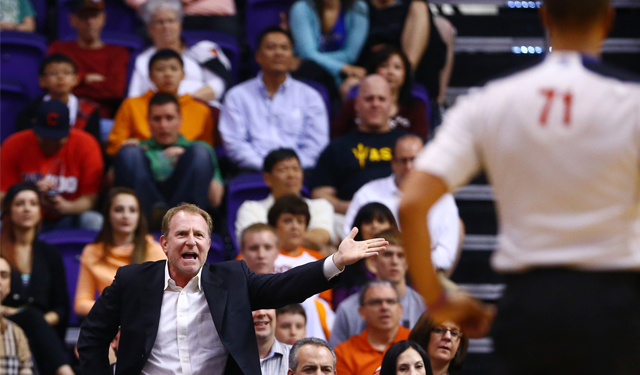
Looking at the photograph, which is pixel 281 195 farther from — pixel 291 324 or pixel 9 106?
pixel 9 106

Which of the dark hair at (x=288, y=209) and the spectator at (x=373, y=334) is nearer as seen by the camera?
the spectator at (x=373, y=334)

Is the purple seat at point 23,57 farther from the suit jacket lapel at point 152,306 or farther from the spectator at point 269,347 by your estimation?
the suit jacket lapel at point 152,306

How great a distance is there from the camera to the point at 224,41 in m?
8.14

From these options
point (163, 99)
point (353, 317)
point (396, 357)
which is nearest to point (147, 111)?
point (163, 99)

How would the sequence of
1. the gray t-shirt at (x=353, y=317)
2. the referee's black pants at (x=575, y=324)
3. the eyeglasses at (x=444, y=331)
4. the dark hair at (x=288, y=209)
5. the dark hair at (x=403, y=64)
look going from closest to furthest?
1. the referee's black pants at (x=575, y=324)
2. the eyeglasses at (x=444, y=331)
3. the gray t-shirt at (x=353, y=317)
4. the dark hair at (x=288, y=209)
5. the dark hair at (x=403, y=64)

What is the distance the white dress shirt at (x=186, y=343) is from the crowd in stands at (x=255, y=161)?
0.77 meters

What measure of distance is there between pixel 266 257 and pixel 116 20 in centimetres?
374

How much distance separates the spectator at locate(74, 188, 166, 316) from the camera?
582cm

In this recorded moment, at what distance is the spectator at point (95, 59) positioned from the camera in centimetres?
771

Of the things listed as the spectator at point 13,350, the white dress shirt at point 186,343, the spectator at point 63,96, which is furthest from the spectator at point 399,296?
the spectator at point 63,96

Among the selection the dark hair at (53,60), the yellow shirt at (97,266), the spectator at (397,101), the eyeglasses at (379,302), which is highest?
the dark hair at (53,60)

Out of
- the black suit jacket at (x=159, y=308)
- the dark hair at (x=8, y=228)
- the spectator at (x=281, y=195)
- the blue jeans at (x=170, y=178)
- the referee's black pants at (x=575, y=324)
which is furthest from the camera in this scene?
the blue jeans at (x=170, y=178)

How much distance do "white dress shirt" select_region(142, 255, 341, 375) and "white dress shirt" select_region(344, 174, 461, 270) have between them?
7.07 feet

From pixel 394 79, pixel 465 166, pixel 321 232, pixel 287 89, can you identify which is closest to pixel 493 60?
pixel 394 79
